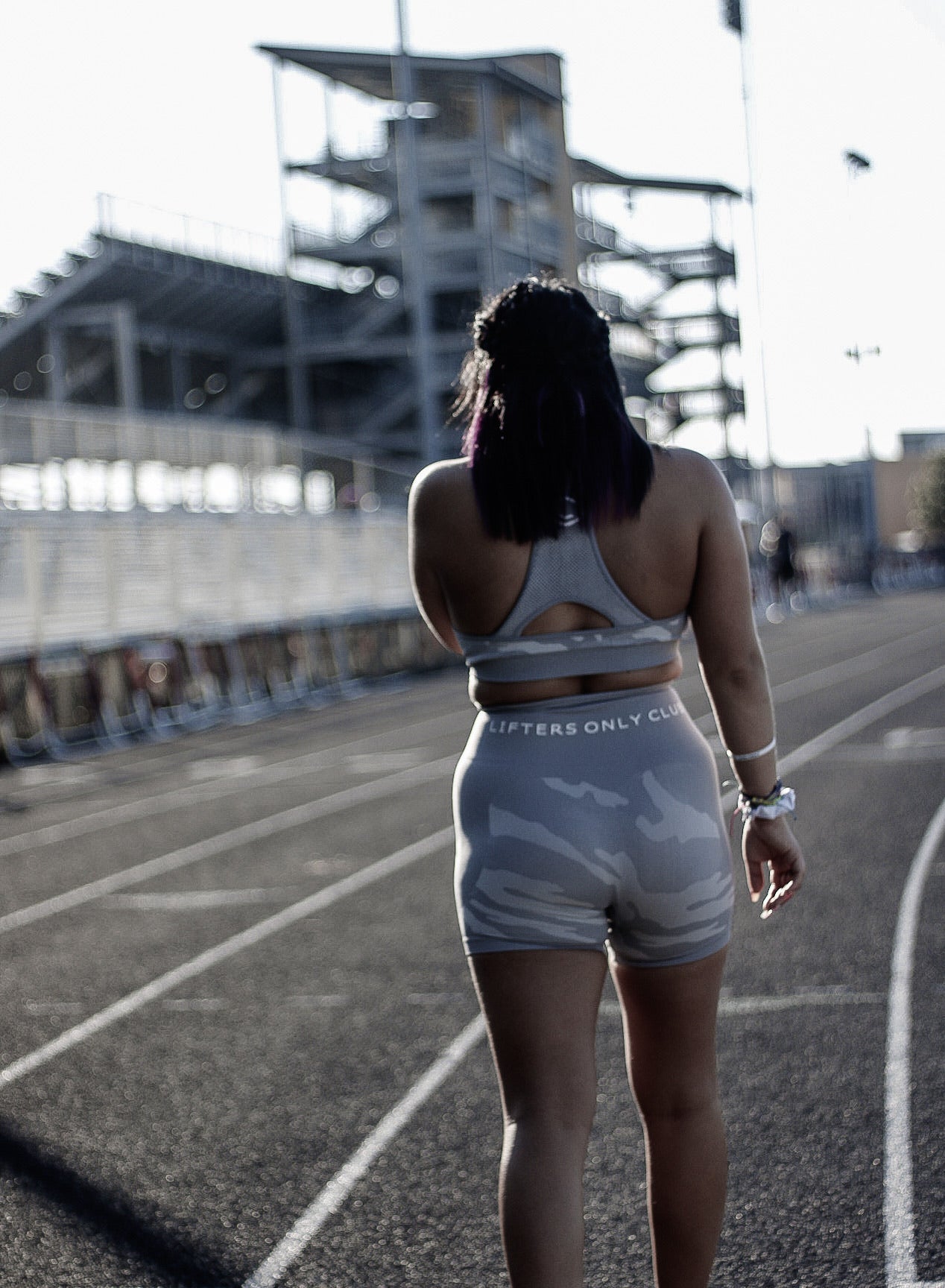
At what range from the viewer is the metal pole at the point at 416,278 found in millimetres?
48028

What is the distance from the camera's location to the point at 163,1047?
5445 millimetres

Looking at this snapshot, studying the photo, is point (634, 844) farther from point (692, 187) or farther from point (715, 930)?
point (692, 187)

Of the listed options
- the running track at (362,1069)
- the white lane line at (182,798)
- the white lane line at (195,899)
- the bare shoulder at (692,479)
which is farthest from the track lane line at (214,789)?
the bare shoulder at (692,479)

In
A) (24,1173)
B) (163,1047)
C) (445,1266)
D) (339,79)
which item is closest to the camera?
(445,1266)

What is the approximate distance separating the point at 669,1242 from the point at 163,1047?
3.07 metres

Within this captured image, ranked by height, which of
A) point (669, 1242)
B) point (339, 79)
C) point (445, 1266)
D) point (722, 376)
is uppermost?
point (339, 79)

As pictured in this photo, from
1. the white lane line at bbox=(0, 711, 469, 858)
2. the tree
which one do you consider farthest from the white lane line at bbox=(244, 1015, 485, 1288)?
the tree

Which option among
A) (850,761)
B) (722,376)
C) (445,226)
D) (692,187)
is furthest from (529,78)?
(850,761)

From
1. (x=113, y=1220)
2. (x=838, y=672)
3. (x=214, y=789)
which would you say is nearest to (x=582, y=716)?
(x=113, y=1220)

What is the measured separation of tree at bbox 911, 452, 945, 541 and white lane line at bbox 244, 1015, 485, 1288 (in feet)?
360

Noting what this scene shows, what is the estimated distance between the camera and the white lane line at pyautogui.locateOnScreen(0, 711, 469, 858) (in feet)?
34.7

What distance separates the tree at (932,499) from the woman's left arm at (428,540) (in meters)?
112

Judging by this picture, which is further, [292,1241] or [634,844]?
[292,1241]

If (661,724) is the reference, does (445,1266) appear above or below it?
below
